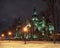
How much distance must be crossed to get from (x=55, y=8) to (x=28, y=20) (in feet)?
112

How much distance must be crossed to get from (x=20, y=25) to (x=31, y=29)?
16915 mm

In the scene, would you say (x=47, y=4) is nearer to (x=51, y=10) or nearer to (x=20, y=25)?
(x=51, y=10)

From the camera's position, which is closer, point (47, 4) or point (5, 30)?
point (47, 4)

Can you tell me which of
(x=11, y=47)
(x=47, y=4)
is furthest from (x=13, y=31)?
(x=11, y=47)

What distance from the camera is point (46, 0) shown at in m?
45.4

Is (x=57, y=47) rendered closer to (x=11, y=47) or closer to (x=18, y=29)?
(x=11, y=47)

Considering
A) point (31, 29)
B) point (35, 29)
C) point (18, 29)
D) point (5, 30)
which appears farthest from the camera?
point (5, 30)

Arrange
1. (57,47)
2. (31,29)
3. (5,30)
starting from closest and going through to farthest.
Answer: (57,47)
(31,29)
(5,30)

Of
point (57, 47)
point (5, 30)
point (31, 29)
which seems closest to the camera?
point (57, 47)

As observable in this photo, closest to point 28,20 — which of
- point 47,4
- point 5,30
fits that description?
point 47,4

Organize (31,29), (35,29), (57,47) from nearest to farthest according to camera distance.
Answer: (57,47)
(31,29)
(35,29)

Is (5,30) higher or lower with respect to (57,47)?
higher

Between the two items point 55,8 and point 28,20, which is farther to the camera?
point 28,20

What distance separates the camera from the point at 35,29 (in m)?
84.5
